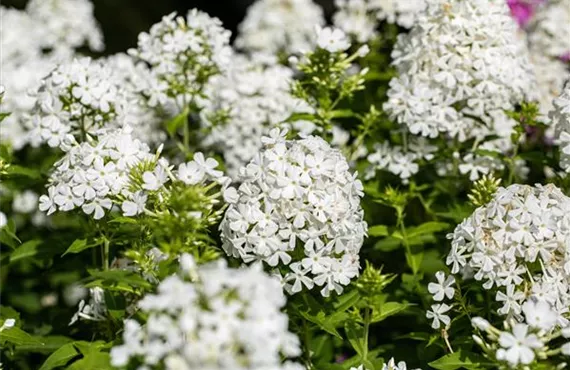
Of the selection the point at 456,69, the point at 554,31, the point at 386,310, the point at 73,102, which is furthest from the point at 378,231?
the point at 554,31

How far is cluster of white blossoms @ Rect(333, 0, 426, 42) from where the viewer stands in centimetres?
533

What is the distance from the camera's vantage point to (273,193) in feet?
10.1

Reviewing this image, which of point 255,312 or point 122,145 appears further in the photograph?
point 122,145

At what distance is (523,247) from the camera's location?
314 centimetres

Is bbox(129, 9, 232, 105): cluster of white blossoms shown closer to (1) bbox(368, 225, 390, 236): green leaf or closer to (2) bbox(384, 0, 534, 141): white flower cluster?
(2) bbox(384, 0, 534, 141): white flower cluster

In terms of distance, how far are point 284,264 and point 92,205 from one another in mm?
782

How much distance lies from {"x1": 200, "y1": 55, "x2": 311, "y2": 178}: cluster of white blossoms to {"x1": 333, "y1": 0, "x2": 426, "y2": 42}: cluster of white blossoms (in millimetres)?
754

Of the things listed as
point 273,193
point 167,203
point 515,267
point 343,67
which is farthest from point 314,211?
point 343,67

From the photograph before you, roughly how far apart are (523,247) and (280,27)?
12.7 ft

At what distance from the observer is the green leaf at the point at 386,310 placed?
341 centimetres

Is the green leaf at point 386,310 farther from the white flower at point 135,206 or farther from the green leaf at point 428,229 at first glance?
the white flower at point 135,206

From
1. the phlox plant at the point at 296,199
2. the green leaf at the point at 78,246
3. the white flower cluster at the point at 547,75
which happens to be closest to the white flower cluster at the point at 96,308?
the phlox plant at the point at 296,199

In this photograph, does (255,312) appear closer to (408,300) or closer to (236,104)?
(408,300)

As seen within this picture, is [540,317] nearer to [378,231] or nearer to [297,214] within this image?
[297,214]
